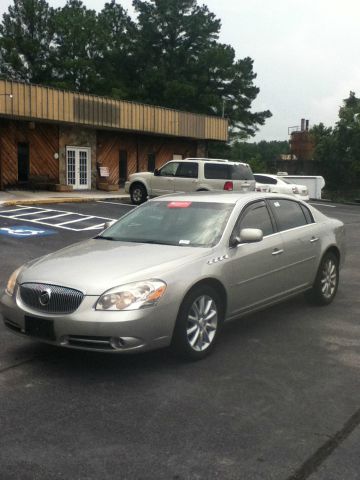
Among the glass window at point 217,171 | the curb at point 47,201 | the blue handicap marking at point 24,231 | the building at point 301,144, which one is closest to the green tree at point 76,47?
the building at point 301,144

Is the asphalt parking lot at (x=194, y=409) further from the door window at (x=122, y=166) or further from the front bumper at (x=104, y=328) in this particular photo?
the door window at (x=122, y=166)

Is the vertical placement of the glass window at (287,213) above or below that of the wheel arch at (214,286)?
above

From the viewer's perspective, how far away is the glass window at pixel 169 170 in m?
20.9

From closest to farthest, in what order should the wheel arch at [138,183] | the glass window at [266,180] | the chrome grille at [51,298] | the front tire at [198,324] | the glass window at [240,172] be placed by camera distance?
the chrome grille at [51,298] → the front tire at [198,324] → the glass window at [240,172] → the wheel arch at [138,183] → the glass window at [266,180]

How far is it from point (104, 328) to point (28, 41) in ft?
173

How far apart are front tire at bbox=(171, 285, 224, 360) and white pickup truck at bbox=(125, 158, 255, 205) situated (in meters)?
14.8

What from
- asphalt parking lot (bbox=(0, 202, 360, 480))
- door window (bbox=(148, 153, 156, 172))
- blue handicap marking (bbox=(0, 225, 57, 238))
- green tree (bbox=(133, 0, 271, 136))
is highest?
green tree (bbox=(133, 0, 271, 136))

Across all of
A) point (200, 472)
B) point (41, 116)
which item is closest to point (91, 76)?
point (41, 116)

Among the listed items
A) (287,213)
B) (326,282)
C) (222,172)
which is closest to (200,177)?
(222,172)

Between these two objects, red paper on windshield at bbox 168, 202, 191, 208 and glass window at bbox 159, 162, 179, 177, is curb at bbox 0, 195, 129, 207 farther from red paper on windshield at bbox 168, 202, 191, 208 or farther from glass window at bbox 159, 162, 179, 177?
red paper on windshield at bbox 168, 202, 191, 208

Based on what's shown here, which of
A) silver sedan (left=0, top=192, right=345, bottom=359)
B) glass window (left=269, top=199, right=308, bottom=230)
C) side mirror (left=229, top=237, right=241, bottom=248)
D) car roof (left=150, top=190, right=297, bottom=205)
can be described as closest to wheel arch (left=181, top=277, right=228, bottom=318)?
silver sedan (left=0, top=192, right=345, bottom=359)

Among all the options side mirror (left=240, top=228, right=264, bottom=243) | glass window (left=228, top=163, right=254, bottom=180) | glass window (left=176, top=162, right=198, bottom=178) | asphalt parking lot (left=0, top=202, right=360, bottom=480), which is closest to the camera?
asphalt parking lot (left=0, top=202, right=360, bottom=480)

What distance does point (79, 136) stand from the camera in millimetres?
27016

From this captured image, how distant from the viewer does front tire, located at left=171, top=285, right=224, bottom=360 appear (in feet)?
16.4
